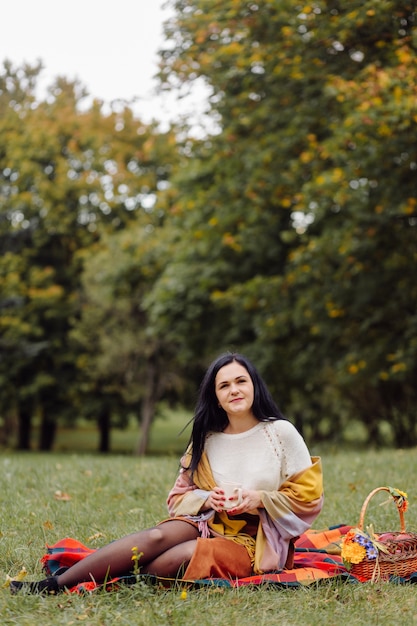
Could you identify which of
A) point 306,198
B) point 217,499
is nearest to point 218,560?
point 217,499

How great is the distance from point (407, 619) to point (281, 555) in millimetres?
936

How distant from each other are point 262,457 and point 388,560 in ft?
2.99

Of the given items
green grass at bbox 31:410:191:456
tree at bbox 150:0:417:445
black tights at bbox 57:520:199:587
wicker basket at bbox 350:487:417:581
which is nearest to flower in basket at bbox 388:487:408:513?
wicker basket at bbox 350:487:417:581

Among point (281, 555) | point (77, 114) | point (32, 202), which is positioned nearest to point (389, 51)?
point (281, 555)

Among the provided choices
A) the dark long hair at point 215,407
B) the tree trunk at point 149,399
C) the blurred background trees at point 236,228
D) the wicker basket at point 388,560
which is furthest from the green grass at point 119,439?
the wicker basket at point 388,560

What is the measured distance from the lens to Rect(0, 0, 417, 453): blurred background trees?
10.8 metres

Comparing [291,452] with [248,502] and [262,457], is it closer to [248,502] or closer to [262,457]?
[262,457]

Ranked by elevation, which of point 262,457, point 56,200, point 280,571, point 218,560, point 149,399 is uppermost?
point 56,200

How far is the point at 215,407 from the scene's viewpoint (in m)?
4.92

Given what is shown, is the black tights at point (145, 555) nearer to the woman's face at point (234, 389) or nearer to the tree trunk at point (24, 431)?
the woman's face at point (234, 389)

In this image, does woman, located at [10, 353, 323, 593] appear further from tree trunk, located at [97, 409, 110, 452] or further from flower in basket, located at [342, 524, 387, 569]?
tree trunk, located at [97, 409, 110, 452]

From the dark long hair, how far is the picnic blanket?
0.73 metres

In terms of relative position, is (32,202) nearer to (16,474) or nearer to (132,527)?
(16,474)

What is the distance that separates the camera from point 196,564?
4344 mm
